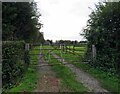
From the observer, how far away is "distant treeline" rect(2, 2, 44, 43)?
113ft

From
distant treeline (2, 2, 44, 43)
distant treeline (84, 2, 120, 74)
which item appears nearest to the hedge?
distant treeline (84, 2, 120, 74)

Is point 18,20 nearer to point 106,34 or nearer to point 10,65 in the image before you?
point 106,34

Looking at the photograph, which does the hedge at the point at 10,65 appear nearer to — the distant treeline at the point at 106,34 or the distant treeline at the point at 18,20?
the distant treeline at the point at 106,34

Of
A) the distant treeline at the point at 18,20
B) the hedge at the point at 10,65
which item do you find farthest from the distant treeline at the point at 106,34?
the distant treeline at the point at 18,20

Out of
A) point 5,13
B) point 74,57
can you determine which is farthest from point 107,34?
point 5,13

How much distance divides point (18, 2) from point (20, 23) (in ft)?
11.3

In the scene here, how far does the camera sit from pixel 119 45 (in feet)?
70.7

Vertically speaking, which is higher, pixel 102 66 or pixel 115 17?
pixel 115 17

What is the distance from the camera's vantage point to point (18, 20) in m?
39.3

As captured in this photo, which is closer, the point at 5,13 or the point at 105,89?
the point at 105,89

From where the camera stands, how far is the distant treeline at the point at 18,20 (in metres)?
34.5

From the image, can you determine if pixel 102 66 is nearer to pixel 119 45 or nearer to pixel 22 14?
pixel 119 45

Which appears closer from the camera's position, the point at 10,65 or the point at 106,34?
the point at 10,65

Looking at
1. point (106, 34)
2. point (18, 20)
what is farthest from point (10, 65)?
point (18, 20)
